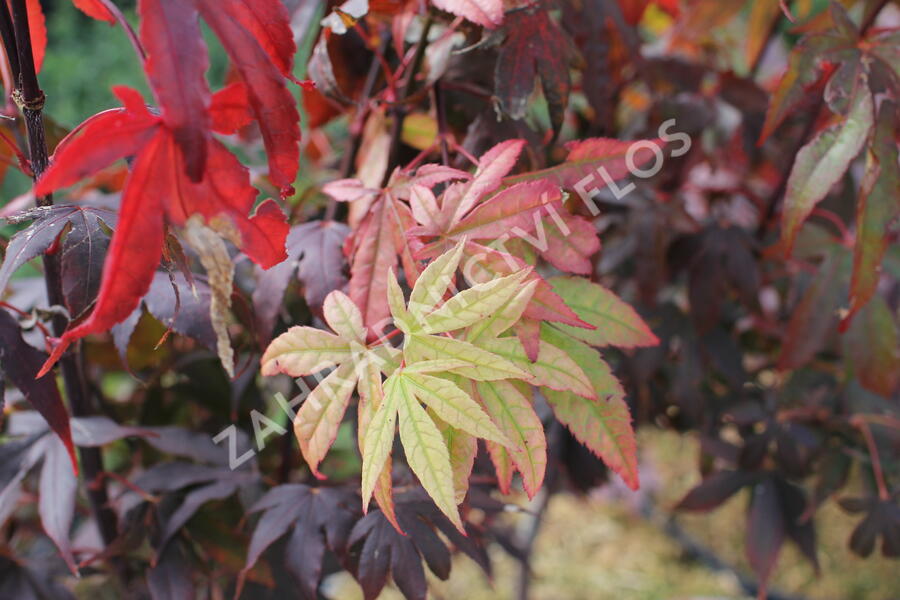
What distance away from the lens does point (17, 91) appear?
0.46 m

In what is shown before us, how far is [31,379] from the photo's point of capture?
509 millimetres

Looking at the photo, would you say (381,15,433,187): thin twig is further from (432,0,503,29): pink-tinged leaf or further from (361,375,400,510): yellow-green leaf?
(361,375,400,510): yellow-green leaf

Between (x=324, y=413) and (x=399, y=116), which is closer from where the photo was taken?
(x=324, y=413)

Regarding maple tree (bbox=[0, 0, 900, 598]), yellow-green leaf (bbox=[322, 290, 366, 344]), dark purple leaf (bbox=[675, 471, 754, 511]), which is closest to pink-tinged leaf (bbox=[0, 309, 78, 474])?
maple tree (bbox=[0, 0, 900, 598])

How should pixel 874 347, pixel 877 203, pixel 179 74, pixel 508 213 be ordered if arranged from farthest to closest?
1. pixel 874 347
2. pixel 877 203
3. pixel 508 213
4. pixel 179 74

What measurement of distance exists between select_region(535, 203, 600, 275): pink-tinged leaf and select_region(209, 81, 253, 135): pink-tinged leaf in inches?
7.7

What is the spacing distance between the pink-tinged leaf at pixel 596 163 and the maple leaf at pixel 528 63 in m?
0.07

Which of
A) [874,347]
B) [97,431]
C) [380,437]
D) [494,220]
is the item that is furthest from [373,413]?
[874,347]

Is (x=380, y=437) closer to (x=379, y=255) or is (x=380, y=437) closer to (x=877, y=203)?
(x=379, y=255)

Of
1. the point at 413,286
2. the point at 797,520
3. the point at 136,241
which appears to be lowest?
the point at 797,520

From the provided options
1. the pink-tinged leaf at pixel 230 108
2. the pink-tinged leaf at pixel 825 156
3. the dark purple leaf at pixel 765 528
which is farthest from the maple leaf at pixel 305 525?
the dark purple leaf at pixel 765 528

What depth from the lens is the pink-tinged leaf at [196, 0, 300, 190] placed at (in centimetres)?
39

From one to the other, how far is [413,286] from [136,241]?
0.57ft

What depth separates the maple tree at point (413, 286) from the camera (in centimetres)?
40
